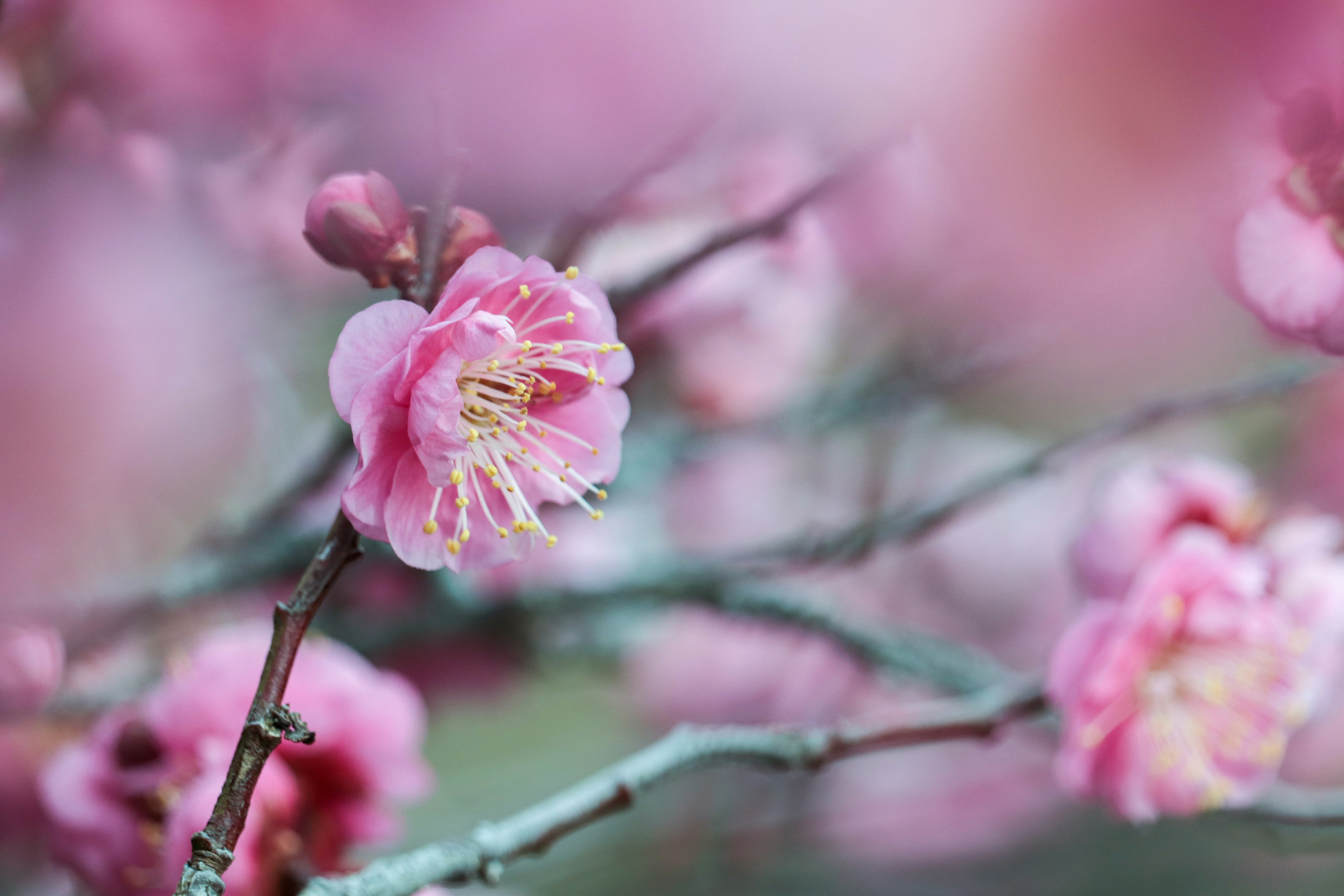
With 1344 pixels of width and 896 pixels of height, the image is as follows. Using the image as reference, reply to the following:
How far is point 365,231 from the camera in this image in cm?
12

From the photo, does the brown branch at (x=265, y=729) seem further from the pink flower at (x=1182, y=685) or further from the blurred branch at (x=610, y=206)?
the pink flower at (x=1182, y=685)

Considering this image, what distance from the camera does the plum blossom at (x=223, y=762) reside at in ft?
0.60

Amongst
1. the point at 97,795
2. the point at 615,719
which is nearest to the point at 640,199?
the point at 97,795

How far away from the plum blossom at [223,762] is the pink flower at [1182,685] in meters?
0.15

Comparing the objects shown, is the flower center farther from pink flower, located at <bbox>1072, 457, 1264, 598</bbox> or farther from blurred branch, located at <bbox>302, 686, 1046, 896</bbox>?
pink flower, located at <bbox>1072, 457, 1264, 598</bbox>

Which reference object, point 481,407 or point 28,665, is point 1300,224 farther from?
point 28,665

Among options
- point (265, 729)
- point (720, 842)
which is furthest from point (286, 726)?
point (720, 842)

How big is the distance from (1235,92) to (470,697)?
11.6 inches

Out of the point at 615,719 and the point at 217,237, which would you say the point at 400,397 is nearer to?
the point at 217,237

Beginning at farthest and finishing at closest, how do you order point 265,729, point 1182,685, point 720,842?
point 720,842 < point 1182,685 < point 265,729

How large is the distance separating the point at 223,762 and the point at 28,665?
0.07 m

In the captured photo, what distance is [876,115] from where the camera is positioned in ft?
0.73

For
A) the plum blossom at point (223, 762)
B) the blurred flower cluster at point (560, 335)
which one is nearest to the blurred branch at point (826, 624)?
the blurred flower cluster at point (560, 335)

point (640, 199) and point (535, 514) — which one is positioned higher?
point (640, 199)
